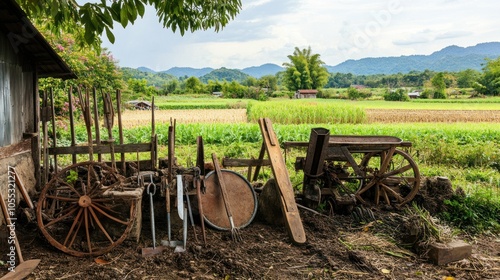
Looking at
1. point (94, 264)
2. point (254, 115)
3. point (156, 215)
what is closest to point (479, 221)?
point (156, 215)

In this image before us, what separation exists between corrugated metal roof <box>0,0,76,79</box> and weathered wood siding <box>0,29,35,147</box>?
0.13m

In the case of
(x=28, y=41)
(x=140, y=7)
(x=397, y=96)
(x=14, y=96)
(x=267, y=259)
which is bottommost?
(x=267, y=259)

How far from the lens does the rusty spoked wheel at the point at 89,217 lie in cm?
450

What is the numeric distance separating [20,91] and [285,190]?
4.19 metres

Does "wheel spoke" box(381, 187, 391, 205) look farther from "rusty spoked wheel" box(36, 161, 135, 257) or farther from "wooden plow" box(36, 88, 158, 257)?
"rusty spoked wheel" box(36, 161, 135, 257)

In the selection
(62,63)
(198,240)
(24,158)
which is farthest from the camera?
(62,63)

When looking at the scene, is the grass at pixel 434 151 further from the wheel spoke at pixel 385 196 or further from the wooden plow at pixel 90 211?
the wooden plow at pixel 90 211

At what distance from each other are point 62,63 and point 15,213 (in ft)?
8.00

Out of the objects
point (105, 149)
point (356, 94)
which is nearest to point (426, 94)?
point (356, 94)

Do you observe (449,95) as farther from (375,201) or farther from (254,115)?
(375,201)

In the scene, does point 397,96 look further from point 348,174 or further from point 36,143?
point 36,143

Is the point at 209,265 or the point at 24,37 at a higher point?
the point at 24,37

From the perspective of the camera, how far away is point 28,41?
5598mm

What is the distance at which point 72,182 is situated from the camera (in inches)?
213
